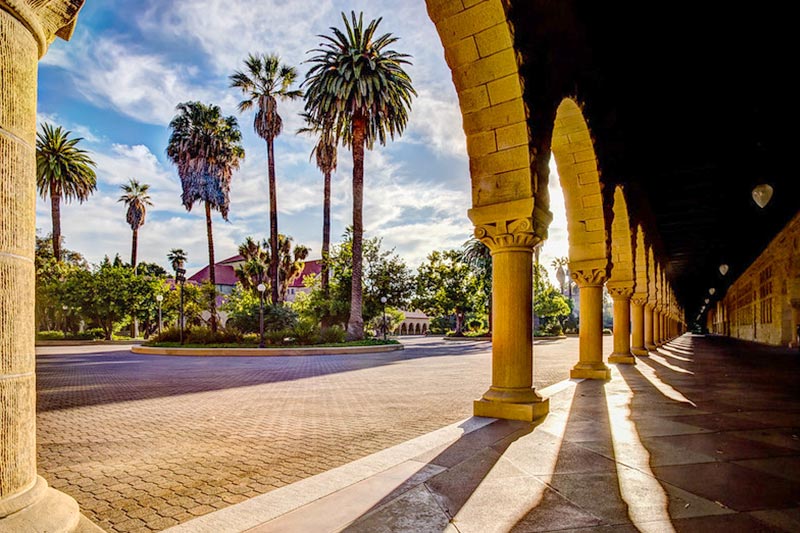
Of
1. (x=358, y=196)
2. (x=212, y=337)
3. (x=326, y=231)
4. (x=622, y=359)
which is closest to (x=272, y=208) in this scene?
(x=326, y=231)

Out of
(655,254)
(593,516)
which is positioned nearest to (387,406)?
(593,516)

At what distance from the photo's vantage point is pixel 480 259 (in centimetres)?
4922

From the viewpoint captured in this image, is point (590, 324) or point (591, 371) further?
point (590, 324)

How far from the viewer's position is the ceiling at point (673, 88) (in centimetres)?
737

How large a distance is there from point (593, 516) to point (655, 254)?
2160 centimetres

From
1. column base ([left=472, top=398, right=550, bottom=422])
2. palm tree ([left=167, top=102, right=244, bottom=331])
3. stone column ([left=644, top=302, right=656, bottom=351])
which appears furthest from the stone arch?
palm tree ([left=167, top=102, right=244, bottom=331])

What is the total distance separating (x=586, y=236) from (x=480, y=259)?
129 ft

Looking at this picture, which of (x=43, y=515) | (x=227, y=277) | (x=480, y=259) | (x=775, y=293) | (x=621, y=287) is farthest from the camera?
(x=227, y=277)

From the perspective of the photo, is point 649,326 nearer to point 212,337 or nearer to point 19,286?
point 212,337

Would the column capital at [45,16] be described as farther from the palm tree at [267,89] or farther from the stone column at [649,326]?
the palm tree at [267,89]

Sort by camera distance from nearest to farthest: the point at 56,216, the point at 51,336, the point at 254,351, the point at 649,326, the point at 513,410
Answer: the point at 513,410 → the point at 649,326 → the point at 254,351 → the point at 51,336 → the point at 56,216

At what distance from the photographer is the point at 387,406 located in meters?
8.10

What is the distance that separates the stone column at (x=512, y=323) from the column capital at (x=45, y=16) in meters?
4.81

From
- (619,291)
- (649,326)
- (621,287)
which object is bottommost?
(649,326)
